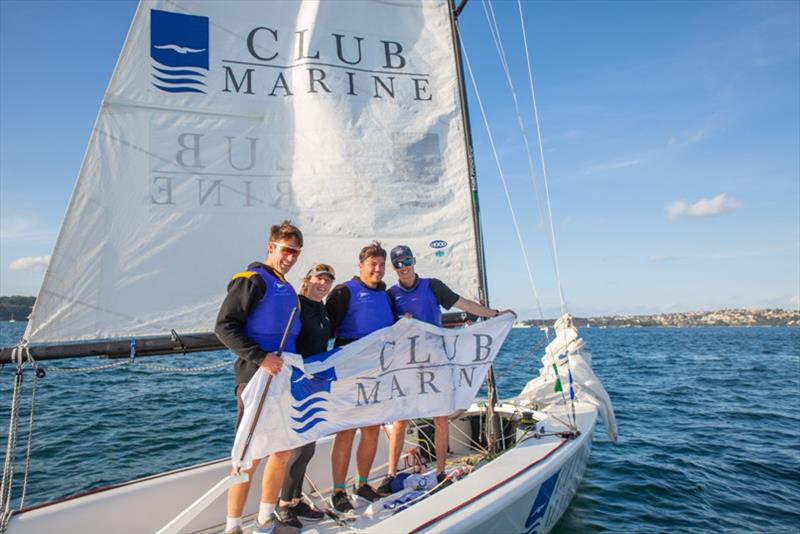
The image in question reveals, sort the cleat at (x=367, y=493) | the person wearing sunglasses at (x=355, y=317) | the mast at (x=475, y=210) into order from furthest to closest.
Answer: the mast at (x=475, y=210) → the cleat at (x=367, y=493) → the person wearing sunglasses at (x=355, y=317)

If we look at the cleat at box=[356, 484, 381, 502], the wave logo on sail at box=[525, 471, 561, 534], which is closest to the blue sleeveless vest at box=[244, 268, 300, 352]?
the cleat at box=[356, 484, 381, 502]

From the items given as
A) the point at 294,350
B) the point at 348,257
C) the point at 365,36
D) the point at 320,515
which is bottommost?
the point at 320,515

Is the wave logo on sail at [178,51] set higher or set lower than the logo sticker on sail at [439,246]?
higher

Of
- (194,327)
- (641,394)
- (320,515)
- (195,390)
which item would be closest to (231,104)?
Answer: (194,327)

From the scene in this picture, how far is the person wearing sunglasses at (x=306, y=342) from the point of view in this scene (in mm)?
3309

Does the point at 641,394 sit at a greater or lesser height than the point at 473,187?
lesser

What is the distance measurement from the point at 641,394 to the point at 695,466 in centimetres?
572

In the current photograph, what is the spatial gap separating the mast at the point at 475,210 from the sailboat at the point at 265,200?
2cm

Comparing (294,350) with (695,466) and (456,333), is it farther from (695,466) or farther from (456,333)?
(695,466)

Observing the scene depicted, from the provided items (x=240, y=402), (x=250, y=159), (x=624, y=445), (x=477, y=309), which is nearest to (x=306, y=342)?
(x=240, y=402)

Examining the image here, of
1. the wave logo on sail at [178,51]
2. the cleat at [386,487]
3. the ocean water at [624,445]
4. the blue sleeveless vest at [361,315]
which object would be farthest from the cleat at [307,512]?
the wave logo on sail at [178,51]

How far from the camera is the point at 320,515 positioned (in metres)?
3.46

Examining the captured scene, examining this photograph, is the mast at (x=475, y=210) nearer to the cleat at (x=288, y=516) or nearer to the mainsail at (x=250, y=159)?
the mainsail at (x=250, y=159)

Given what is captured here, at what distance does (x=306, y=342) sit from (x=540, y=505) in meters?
2.19
